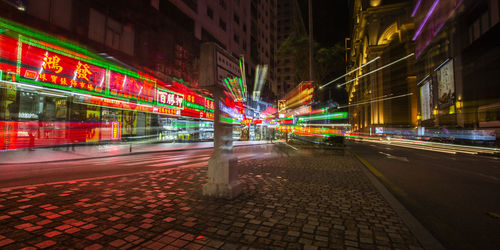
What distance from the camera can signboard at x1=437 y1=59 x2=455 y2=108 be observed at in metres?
23.7

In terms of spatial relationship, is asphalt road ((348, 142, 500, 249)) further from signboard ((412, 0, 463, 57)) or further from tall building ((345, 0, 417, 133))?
tall building ((345, 0, 417, 133))

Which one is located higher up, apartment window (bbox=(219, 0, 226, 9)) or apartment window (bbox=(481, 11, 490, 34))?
apartment window (bbox=(219, 0, 226, 9))

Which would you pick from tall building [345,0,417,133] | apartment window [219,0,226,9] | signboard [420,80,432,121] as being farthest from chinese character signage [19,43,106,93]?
tall building [345,0,417,133]

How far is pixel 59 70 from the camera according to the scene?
12.2 m

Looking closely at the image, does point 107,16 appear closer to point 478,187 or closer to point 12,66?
point 12,66

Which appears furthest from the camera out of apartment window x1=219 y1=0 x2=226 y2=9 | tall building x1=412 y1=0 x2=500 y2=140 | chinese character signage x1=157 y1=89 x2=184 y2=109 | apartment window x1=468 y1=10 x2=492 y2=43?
apartment window x1=219 y1=0 x2=226 y2=9

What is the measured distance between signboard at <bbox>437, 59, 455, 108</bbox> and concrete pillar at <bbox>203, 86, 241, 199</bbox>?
96.9ft

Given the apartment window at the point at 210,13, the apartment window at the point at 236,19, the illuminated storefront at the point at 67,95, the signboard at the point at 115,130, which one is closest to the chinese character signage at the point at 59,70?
the illuminated storefront at the point at 67,95

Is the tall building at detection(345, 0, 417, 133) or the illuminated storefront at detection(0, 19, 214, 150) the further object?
the tall building at detection(345, 0, 417, 133)

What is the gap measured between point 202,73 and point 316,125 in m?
12.3

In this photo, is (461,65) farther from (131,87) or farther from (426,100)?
(131,87)

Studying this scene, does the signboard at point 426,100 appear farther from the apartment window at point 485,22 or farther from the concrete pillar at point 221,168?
the concrete pillar at point 221,168

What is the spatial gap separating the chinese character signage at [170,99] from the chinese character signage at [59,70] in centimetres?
487

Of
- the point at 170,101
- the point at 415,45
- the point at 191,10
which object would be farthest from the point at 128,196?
the point at 415,45
